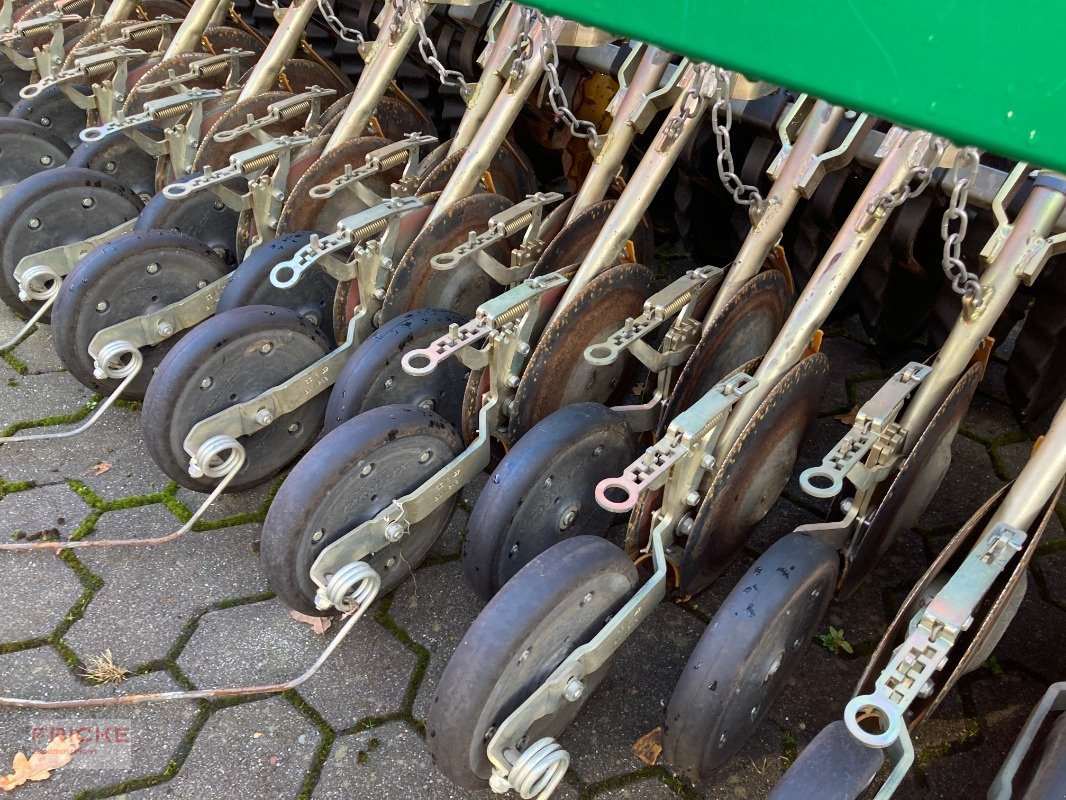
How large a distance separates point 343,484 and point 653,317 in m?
0.71

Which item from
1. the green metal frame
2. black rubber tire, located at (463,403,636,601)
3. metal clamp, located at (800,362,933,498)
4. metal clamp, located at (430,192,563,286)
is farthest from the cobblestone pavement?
the green metal frame

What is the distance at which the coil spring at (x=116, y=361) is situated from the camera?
2.08 meters

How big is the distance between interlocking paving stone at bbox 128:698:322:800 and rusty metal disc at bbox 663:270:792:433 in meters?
0.97

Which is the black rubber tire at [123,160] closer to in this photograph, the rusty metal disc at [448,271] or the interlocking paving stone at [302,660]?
the rusty metal disc at [448,271]

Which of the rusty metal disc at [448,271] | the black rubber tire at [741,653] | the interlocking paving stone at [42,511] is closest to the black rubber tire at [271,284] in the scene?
the rusty metal disc at [448,271]

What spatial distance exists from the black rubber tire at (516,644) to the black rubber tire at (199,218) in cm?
152

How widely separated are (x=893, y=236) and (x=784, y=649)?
3.69 ft

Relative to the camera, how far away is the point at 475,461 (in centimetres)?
181

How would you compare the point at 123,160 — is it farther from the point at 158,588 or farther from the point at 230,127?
the point at 158,588

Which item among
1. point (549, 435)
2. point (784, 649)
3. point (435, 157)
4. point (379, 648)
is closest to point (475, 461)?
point (549, 435)

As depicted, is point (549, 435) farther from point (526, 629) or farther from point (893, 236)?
point (893, 236)

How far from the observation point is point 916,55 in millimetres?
483

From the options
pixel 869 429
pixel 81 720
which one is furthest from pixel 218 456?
pixel 869 429

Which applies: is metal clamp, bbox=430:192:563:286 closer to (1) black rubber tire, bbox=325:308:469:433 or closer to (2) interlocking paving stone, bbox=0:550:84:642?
(1) black rubber tire, bbox=325:308:469:433
